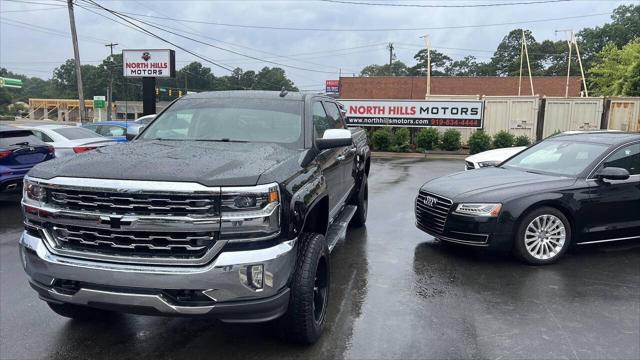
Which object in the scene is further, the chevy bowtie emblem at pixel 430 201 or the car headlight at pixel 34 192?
the chevy bowtie emblem at pixel 430 201

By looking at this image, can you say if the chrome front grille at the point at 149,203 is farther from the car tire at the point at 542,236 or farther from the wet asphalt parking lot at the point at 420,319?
the car tire at the point at 542,236

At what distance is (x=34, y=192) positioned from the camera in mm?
3385

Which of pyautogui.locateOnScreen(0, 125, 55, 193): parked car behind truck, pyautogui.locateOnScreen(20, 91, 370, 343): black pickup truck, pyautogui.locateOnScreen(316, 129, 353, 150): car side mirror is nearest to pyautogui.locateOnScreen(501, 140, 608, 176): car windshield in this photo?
pyautogui.locateOnScreen(316, 129, 353, 150): car side mirror

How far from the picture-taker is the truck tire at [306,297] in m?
3.49

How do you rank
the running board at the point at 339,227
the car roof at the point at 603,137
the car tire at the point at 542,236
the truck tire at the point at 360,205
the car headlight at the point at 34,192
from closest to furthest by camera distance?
the car headlight at the point at 34,192 → the running board at the point at 339,227 → the car tire at the point at 542,236 → the car roof at the point at 603,137 → the truck tire at the point at 360,205

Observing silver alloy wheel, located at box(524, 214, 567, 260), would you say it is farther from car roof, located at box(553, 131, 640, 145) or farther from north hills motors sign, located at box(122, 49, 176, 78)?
north hills motors sign, located at box(122, 49, 176, 78)

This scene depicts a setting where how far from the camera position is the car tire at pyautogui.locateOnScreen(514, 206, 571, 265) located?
581 centimetres

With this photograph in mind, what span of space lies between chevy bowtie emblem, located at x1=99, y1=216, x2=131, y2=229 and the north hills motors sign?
2087cm

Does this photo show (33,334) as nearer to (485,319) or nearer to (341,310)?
(341,310)

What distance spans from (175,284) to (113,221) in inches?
22.2

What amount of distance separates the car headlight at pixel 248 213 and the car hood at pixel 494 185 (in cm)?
353

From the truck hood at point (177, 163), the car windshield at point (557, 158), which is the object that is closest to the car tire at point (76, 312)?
the truck hood at point (177, 163)

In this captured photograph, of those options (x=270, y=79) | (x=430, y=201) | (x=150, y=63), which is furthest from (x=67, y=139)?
(x=270, y=79)

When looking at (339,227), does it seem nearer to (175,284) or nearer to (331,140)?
(331,140)
